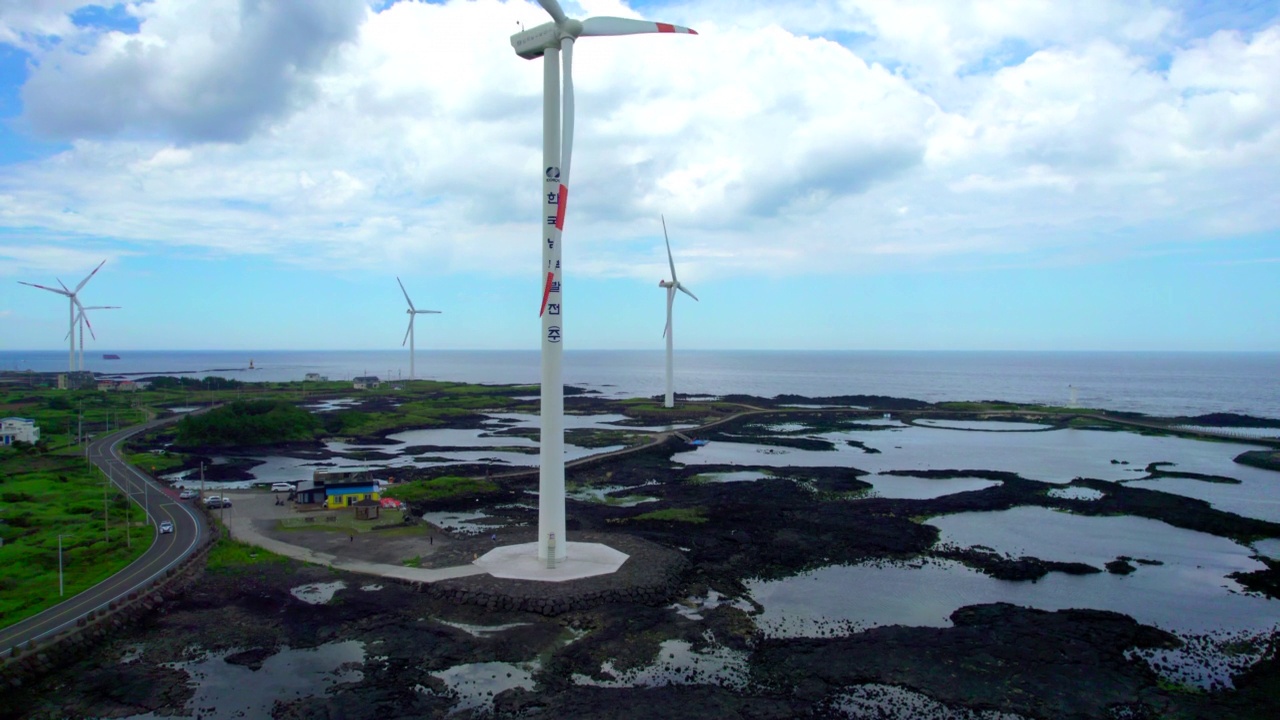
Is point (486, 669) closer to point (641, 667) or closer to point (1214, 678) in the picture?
point (641, 667)

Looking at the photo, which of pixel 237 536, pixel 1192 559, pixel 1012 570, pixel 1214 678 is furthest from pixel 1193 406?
pixel 237 536

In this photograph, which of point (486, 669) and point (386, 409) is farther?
point (386, 409)

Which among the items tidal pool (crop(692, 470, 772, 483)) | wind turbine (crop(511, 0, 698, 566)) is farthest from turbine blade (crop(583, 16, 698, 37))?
tidal pool (crop(692, 470, 772, 483))

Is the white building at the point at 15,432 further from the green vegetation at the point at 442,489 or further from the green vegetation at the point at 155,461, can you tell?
the green vegetation at the point at 442,489

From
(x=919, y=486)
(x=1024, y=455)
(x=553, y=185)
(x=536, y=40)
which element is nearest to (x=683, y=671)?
(x=553, y=185)

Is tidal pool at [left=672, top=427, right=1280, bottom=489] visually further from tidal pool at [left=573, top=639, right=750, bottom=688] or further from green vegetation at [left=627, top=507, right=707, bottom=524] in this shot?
tidal pool at [left=573, top=639, right=750, bottom=688]

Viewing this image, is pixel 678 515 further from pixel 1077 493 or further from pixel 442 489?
pixel 1077 493

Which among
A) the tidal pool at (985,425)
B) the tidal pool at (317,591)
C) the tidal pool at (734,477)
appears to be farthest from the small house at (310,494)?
the tidal pool at (985,425)
